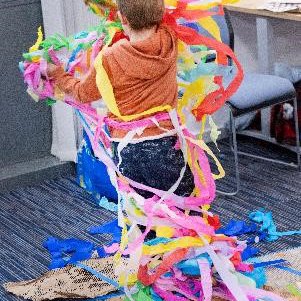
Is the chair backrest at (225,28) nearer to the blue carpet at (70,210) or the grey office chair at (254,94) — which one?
the grey office chair at (254,94)

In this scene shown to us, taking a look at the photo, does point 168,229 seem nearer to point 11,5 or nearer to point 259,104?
point 259,104

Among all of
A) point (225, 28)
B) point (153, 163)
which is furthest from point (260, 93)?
point (153, 163)

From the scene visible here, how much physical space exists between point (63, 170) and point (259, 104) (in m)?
1.25

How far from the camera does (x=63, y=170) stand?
190 inches

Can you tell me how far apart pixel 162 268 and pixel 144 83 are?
2.35 feet

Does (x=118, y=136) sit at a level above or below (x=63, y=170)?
above

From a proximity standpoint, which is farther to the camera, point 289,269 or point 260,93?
point 260,93

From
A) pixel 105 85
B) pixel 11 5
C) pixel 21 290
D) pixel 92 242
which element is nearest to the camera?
pixel 105 85

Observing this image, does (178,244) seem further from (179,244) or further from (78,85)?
(78,85)

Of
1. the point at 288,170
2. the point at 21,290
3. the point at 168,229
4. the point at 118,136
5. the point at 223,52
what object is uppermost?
the point at 223,52

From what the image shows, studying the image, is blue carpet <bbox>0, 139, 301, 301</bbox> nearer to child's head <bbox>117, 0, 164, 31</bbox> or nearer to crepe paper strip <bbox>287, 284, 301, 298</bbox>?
crepe paper strip <bbox>287, 284, 301, 298</bbox>

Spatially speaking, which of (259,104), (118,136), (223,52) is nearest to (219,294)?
(118,136)

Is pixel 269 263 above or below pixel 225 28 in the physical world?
below

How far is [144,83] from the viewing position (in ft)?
9.44
